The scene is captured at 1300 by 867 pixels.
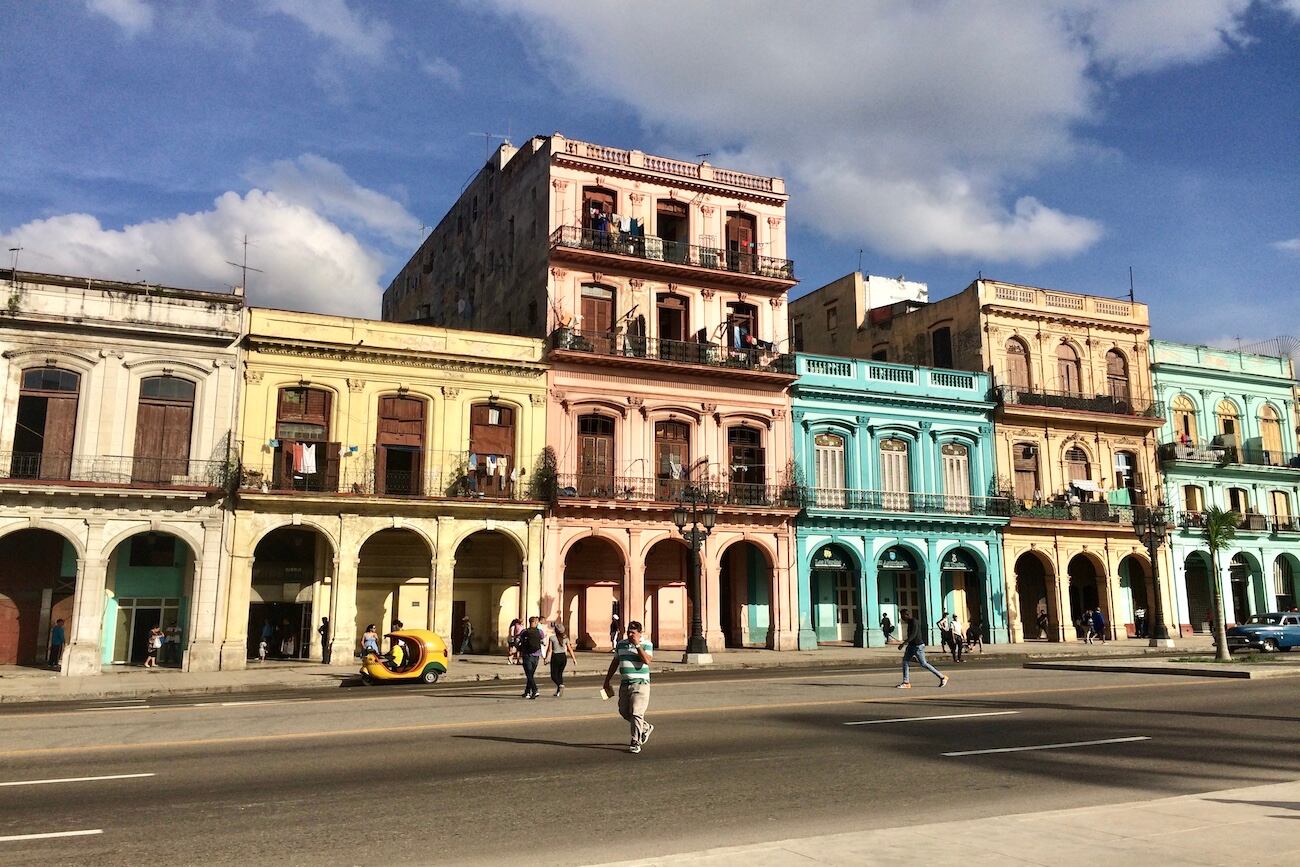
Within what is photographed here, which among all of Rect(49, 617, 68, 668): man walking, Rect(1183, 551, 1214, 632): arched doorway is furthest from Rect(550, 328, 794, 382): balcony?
Rect(1183, 551, 1214, 632): arched doorway

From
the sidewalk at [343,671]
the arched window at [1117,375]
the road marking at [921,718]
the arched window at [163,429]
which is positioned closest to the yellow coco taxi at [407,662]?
the sidewalk at [343,671]

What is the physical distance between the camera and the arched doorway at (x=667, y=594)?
3631cm

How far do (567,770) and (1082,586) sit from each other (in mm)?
39206

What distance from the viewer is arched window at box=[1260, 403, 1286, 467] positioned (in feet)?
157

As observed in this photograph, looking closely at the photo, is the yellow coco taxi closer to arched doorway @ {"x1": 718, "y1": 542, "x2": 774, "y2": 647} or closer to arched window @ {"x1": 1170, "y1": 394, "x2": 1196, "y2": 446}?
arched doorway @ {"x1": 718, "y1": 542, "x2": 774, "y2": 647}

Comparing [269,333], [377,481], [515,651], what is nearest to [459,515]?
[377,481]

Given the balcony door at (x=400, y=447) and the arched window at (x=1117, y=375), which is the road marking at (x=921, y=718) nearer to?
the balcony door at (x=400, y=447)

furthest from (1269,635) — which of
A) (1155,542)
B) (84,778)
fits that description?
(84,778)

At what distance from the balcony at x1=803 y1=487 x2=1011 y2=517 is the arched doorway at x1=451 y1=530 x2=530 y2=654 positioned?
11.6 metres

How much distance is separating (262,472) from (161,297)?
6180 millimetres

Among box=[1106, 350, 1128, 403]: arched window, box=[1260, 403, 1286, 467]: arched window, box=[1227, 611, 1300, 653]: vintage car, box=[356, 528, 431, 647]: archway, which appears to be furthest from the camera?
box=[1260, 403, 1286, 467]: arched window

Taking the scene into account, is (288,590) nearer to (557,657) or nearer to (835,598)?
(557,657)

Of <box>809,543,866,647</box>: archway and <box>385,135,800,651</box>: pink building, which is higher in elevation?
<box>385,135,800,651</box>: pink building

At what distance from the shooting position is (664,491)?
35.5 metres
